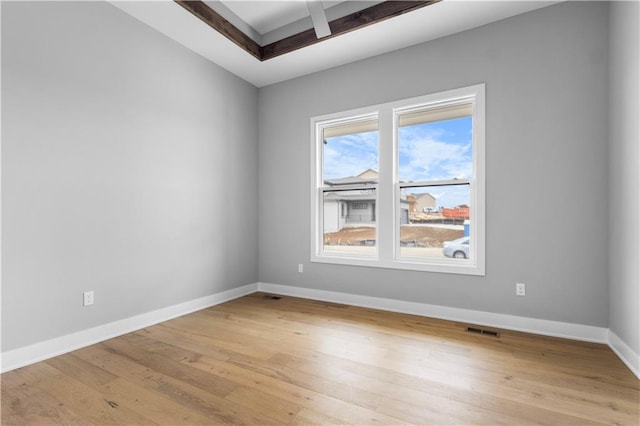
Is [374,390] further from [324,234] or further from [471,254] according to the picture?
[324,234]

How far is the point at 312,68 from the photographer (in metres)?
3.86

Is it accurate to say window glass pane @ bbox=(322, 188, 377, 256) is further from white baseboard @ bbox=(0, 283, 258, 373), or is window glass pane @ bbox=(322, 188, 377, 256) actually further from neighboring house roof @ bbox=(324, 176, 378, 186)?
white baseboard @ bbox=(0, 283, 258, 373)

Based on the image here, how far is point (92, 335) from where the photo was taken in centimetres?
254

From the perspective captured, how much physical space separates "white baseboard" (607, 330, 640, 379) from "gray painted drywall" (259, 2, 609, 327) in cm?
17

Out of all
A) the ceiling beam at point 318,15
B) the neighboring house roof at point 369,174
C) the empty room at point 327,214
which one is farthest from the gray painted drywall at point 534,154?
the ceiling beam at point 318,15

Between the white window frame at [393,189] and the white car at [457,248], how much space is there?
0.19 feet

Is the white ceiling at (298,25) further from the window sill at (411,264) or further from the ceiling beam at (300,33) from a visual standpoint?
the window sill at (411,264)

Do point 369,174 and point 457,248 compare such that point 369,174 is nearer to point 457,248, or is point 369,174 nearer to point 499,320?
point 457,248

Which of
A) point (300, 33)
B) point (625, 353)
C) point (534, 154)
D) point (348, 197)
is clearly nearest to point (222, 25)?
point (300, 33)

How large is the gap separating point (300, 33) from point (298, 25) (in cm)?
18

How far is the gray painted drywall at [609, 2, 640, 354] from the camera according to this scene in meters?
2.08

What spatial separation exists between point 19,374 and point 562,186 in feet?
14.5

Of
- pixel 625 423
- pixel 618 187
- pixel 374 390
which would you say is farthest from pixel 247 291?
pixel 618 187

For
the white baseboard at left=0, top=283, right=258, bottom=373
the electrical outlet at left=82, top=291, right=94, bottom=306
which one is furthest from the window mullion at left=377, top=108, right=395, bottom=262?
the electrical outlet at left=82, top=291, right=94, bottom=306
